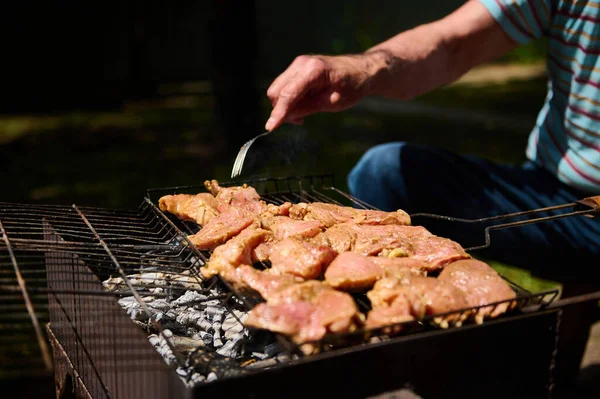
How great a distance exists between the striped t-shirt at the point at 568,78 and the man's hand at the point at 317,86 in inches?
47.3

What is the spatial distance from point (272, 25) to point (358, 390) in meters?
14.1

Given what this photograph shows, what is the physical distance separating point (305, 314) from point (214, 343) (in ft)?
2.35

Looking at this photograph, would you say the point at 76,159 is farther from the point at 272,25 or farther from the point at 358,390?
the point at 272,25

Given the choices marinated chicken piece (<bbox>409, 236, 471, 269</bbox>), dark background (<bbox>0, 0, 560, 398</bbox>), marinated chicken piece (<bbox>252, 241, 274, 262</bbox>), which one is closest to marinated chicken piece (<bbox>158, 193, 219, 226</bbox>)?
marinated chicken piece (<bbox>252, 241, 274, 262</bbox>)

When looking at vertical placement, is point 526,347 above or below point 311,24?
below

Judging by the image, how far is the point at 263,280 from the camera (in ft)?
7.18

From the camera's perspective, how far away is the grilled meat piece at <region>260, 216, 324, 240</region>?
2.62 m

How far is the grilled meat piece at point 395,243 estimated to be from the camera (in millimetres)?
2418

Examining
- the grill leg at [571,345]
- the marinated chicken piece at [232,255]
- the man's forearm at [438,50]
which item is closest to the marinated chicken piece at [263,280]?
the marinated chicken piece at [232,255]

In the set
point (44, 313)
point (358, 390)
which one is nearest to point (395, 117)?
point (44, 313)

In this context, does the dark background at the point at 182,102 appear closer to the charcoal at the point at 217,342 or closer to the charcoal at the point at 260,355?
the charcoal at the point at 217,342

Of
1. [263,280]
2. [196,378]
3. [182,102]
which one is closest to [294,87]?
[263,280]

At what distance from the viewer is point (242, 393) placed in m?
1.73

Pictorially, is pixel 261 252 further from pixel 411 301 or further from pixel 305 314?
pixel 411 301
